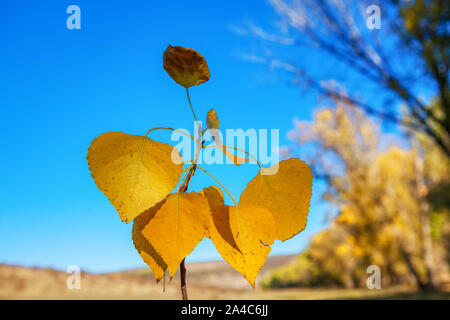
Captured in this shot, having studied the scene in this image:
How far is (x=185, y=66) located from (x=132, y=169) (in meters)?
0.08

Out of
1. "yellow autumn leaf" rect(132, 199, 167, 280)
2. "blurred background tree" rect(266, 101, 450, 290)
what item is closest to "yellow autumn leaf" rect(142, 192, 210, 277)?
"yellow autumn leaf" rect(132, 199, 167, 280)

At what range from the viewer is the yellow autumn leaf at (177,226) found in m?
0.20

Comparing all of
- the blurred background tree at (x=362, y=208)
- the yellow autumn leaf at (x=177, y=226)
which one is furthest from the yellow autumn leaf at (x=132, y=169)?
the blurred background tree at (x=362, y=208)

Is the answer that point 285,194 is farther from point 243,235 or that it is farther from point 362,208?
point 362,208

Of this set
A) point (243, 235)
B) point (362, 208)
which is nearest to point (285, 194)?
point (243, 235)

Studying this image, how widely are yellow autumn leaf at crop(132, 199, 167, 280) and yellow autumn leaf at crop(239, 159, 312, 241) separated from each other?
0.07 meters

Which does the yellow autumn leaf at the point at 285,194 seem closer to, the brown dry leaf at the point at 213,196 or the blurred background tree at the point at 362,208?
the brown dry leaf at the point at 213,196

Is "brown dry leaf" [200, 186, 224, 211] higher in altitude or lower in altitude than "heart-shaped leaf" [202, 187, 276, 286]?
higher

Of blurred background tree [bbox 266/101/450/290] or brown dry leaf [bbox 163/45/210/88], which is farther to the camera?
blurred background tree [bbox 266/101/450/290]

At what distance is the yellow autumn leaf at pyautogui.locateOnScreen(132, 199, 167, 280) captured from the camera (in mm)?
206

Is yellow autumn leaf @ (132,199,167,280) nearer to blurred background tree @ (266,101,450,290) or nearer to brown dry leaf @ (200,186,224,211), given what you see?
brown dry leaf @ (200,186,224,211)

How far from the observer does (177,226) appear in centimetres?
20

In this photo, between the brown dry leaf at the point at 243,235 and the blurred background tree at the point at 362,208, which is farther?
the blurred background tree at the point at 362,208
